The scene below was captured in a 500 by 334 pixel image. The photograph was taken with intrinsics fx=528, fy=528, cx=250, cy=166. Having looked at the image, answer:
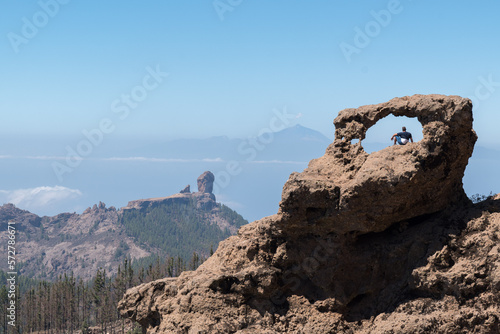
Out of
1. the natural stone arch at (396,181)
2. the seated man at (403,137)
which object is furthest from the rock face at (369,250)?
the seated man at (403,137)

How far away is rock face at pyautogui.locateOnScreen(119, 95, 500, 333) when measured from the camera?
15219 millimetres

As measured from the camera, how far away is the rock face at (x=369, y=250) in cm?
1522

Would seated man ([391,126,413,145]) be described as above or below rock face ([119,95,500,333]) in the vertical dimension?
above

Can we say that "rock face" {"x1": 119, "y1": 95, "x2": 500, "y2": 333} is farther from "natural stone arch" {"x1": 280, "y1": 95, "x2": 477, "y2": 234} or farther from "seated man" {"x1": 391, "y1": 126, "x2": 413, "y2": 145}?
"seated man" {"x1": 391, "y1": 126, "x2": 413, "y2": 145}

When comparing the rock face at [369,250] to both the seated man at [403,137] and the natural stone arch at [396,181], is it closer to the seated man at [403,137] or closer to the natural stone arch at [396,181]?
the natural stone arch at [396,181]

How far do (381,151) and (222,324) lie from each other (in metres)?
7.49

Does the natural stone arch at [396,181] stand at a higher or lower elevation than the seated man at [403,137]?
lower

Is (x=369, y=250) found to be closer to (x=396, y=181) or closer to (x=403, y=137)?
(x=396, y=181)

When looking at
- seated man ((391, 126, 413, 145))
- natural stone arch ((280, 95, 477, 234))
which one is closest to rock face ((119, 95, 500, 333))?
natural stone arch ((280, 95, 477, 234))

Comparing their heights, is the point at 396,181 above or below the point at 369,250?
above

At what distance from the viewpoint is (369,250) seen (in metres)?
17.1

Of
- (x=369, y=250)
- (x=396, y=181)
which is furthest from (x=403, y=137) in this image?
(x=369, y=250)

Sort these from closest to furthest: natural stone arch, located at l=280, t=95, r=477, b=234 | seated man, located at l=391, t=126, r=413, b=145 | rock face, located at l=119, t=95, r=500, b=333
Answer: rock face, located at l=119, t=95, r=500, b=333
natural stone arch, located at l=280, t=95, r=477, b=234
seated man, located at l=391, t=126, r=413, b=145

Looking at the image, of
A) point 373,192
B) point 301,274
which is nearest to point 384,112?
point 373,192
